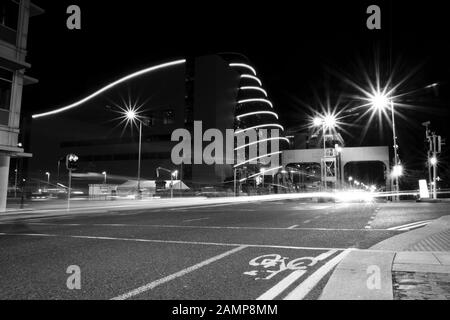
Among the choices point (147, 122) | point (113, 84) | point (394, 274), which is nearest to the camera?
point (394, 274)

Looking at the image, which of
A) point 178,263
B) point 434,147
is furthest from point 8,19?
point 434,147

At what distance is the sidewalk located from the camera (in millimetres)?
4031

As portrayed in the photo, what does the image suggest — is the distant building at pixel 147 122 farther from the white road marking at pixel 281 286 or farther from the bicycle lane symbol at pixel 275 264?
the white road marking at pixel 281 286

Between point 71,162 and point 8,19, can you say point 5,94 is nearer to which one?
point 8,19

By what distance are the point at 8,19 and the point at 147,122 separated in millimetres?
55533

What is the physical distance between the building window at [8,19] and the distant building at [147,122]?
4950cm

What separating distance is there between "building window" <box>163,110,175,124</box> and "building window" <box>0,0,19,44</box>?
53946 mm

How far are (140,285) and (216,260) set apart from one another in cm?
194

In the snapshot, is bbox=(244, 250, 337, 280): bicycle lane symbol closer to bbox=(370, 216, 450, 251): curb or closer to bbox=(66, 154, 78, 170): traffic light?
bbox=(370, 216, 450, 251): curb

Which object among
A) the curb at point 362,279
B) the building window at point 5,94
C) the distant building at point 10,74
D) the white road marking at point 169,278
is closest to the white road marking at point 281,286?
the curb at point 362,279

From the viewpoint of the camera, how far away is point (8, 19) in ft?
74.0

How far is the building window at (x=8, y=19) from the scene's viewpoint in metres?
22.1

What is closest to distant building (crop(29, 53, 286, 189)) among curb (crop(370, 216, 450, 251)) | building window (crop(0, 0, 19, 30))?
building window (crop(0, 0, 19, 30))
